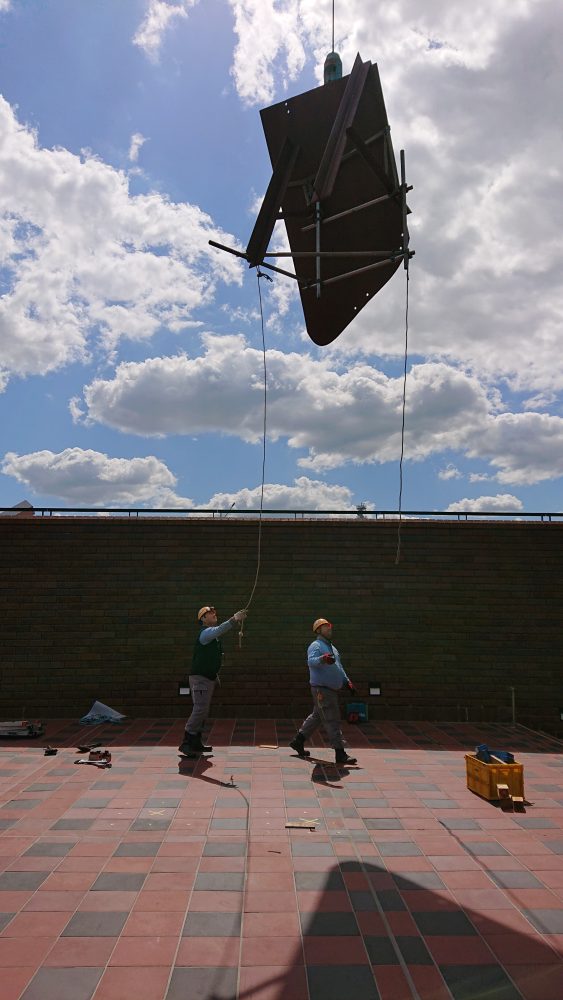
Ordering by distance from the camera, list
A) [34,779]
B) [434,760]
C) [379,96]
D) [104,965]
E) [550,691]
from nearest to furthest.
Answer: [104,965] < [379,96] < [34,779] < [434,760] < [550,691]

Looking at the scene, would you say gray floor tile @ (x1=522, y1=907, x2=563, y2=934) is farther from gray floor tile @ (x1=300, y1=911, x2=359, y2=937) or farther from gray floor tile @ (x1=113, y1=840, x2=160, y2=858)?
gray floor tile @ (x1=113, y1=840, x2=160, y2=858)

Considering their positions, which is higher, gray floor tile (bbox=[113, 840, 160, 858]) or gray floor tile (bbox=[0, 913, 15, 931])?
gray floor tile (bbox=[0, 913, 15, 931])

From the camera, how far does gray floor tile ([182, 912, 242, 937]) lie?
306 cm

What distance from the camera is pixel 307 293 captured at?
4922 millimetres

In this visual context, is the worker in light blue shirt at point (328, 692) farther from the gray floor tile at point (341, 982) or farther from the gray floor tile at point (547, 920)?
the gray floor tile at point (341, 982)

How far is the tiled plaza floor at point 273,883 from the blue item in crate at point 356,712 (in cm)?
240

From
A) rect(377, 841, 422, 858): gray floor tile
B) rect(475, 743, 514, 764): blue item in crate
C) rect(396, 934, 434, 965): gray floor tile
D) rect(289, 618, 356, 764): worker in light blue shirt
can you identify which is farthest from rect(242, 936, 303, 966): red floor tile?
rect(289, 618, 356, 764): worker in light blue shirt

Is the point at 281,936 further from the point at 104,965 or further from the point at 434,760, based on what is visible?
the point at 434,760

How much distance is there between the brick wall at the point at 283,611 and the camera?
29.7ft

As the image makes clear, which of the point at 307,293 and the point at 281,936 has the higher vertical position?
the point at 307,293

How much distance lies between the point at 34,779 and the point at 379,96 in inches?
278

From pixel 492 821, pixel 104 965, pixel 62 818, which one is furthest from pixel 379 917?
pixel 62 818

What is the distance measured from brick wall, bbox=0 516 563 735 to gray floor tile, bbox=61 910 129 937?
19.0 ft

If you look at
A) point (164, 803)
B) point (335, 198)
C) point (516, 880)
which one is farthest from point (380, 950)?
point (335, 198)
